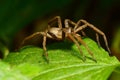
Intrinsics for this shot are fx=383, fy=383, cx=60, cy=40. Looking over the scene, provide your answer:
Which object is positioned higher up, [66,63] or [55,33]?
[55,33]

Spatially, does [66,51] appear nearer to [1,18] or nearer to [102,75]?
[102,75]

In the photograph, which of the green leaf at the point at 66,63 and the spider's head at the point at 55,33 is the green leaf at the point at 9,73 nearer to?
the green leaf at the point at 66,63

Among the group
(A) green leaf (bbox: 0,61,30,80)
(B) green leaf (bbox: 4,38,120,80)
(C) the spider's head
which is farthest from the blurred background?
(A) green leaf (bbox: 0,61,30,80)

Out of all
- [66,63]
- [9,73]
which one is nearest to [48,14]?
[66,63]

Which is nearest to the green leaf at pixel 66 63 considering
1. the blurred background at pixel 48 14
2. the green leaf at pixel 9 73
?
the green leaf at pixel 9 73

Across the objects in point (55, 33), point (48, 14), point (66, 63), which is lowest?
point (66, 63)

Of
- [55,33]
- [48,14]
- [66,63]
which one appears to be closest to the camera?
[66,63]

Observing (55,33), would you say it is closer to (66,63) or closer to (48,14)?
(66,63)
